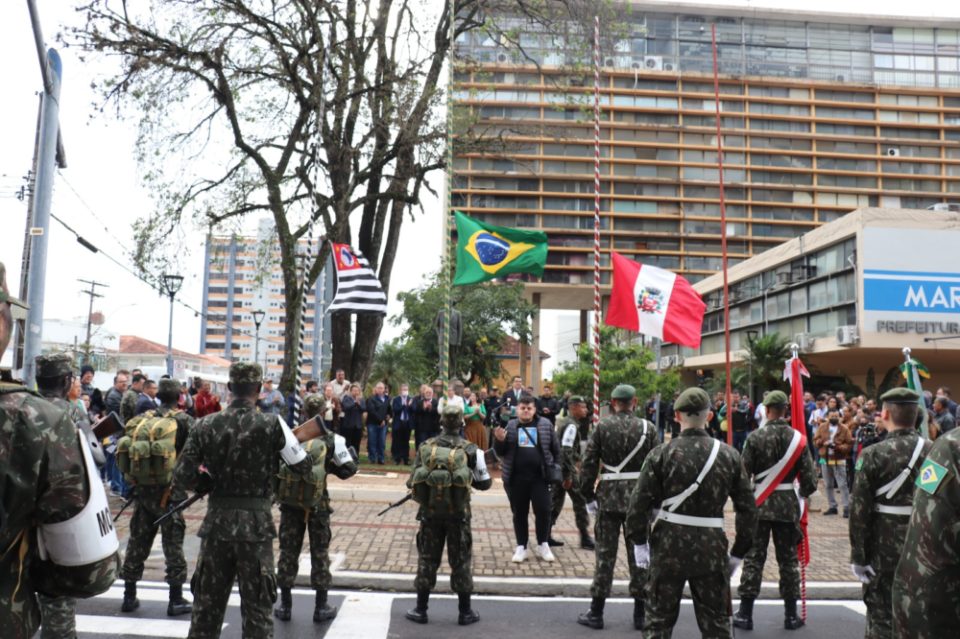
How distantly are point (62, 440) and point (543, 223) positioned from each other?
69.9m

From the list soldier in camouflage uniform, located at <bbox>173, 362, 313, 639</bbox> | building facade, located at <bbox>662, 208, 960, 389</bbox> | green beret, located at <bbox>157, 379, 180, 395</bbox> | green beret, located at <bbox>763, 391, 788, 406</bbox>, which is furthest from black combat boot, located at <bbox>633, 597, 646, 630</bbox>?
building facade, located at <bbox>662, 208, 960, 389</bbox>

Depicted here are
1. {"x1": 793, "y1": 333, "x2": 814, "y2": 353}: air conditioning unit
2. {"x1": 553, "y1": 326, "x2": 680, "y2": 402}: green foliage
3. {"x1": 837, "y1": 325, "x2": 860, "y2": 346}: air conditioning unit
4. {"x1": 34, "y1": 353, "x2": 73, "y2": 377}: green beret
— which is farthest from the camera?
{"x1": 553, "y1": 326, "x2": 680, "y2": 402}: green foliage

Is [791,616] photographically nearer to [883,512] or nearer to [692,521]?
[883,512]

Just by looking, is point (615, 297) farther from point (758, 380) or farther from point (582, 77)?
point (758, 380)

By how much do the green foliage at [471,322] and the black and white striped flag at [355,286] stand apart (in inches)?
1038

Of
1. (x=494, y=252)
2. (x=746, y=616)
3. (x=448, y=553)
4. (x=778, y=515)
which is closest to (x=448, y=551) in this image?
(x=448, y=553)

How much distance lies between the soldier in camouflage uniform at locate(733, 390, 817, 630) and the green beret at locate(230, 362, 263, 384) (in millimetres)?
4375

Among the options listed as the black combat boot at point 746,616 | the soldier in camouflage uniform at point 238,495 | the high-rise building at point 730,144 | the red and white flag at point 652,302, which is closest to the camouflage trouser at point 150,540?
the soldier in camouflage uniform at point 238,495

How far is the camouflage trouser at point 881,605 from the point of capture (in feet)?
17.2

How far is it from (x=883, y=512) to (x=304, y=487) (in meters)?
4.50

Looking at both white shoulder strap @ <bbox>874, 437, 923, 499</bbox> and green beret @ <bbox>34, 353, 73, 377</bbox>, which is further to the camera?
green beret @ <bbox>34, 353, 73, 377</bbox>

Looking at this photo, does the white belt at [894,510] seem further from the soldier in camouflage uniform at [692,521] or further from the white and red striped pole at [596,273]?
the white and red striped pole at [596,273]

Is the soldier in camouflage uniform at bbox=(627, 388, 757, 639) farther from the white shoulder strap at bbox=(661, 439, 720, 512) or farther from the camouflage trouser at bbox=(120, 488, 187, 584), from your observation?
the camouflage trouser at bbox=(120, 488, 187, 584)

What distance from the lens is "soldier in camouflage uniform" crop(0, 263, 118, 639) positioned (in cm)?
Answer: 233
